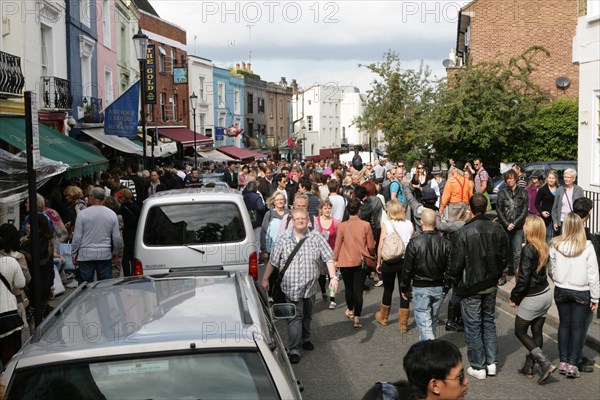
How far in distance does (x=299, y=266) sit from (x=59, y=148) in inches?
430

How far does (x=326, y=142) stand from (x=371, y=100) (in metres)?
51.7

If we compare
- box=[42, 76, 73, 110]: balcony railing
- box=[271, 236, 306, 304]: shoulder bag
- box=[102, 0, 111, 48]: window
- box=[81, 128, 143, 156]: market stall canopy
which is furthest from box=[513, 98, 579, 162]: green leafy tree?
box=[271, 236, 306, 304]: shoulder bag

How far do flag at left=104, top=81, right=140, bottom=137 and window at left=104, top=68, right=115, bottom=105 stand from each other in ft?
29.7

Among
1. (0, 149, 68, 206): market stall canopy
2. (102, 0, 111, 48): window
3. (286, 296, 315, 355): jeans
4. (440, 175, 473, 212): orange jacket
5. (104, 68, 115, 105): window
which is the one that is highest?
(102, 0, 111, 48): window

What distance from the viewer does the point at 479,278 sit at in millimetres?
7984

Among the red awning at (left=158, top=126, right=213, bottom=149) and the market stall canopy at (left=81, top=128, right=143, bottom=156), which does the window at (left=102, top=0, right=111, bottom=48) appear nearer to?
the market stall canopy at (left=81, top=128, right=143, bottom=156)

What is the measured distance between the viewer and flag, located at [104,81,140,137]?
829 inches

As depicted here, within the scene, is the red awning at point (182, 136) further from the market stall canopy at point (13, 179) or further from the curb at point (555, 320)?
the curb at point (555, 320)

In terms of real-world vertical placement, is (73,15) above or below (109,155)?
above

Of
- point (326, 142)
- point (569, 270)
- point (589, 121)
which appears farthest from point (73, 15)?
point (326, 142)

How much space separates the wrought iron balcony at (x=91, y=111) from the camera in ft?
81.9

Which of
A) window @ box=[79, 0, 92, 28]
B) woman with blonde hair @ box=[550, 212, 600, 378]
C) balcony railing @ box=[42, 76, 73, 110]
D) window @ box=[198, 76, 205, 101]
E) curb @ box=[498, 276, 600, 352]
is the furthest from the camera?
window @ box=[198, 76, 205, 101]

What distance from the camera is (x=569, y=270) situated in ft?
25.7

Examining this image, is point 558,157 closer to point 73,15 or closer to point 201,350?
point 73,15
